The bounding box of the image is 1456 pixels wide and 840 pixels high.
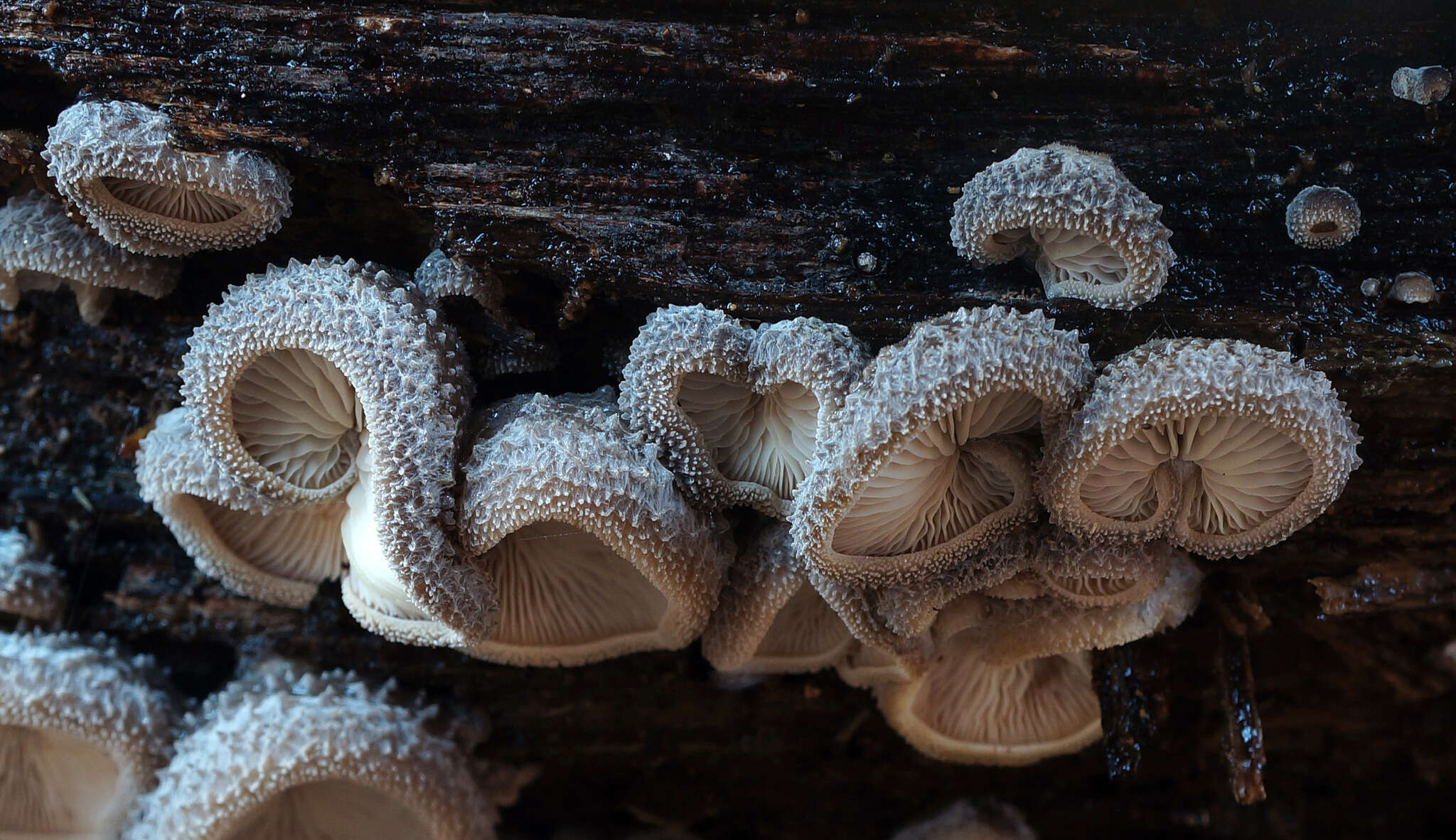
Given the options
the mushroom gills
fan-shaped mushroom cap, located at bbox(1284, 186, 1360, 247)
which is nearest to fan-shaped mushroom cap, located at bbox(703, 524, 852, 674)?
the mushroom gills

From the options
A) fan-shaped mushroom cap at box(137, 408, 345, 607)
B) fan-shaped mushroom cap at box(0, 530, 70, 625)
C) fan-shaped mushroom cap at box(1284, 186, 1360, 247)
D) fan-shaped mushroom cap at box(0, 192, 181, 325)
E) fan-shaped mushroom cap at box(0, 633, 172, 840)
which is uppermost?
fan-shaped mushroom cap at box(1284, 186, 1360, 247)

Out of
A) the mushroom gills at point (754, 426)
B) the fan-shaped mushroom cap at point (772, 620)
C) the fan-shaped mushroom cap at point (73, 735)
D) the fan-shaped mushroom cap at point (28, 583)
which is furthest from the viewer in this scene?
the fan-shaped mushroom cap at point (28, 583)

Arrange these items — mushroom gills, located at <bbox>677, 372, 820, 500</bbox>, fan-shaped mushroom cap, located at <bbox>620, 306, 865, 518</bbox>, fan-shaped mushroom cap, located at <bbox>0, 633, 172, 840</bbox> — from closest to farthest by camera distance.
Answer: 1. fan-shaped mushroom cap, located at <bbox>620, 306, 865, 518</bbox>
2. mushroom gills, located at <bbox>677, 372, 820, 500</bbox>
3. fan-shaped mushroom cap, located at <bbox>0, 633, 172, 840</bbox>

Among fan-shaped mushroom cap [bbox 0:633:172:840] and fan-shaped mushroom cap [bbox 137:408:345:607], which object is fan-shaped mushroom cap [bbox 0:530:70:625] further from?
fan-shaped mushroom cap [bbox 137:408:345:607]

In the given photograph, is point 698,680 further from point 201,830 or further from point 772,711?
point 201,830

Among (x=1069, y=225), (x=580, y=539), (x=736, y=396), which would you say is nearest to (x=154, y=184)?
(x=580, y=539)

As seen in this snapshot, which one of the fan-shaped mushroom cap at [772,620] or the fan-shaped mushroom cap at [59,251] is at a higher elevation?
the fan-shaped mushroom cap at [59,251]

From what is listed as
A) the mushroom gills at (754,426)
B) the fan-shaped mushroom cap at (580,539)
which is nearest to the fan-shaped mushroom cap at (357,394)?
the fan-shaped mushroom cap at (580,539)

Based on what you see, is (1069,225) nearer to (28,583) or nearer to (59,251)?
(59,251)

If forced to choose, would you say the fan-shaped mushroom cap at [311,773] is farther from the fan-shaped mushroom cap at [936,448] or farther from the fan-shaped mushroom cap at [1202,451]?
the fan-shaped mushroom cap at [1202,451]
